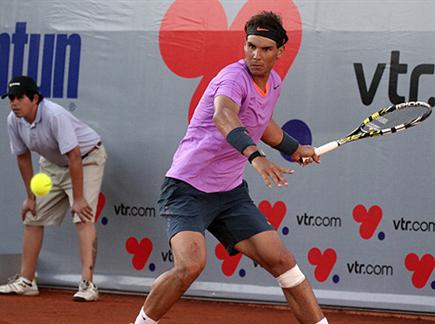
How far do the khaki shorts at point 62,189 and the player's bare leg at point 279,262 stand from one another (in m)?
2.85

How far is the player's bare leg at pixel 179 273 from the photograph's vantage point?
15.8 ft

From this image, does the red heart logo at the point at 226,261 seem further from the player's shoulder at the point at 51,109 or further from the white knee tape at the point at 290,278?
the white knee tape at the point at 290,278

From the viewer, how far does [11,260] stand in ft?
26.6

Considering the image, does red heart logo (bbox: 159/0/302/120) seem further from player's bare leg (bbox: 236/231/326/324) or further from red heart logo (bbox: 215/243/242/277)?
player's bare leg (bbox: 236/231/326/324)

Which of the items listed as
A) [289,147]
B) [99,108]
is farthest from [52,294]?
[289,147]

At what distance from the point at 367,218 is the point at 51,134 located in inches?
89.4

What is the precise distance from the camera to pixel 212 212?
200 inches

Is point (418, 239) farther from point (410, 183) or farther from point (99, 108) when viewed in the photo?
point (99, 108)

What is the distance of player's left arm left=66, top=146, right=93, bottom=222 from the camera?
7398 mm

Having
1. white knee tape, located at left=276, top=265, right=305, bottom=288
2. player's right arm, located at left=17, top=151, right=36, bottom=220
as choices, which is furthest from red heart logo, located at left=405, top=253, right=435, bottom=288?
player's right arm, located at left=17, top=151, right=36, bottom=220

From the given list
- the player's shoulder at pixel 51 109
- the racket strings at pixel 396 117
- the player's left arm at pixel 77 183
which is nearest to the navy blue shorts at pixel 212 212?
the racket strings at pixel 396 117

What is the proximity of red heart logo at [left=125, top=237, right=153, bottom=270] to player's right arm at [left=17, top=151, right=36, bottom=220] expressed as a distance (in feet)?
2.53

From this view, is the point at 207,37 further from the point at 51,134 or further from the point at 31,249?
the point at 31,249

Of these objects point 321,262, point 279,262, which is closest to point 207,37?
point 321,262
